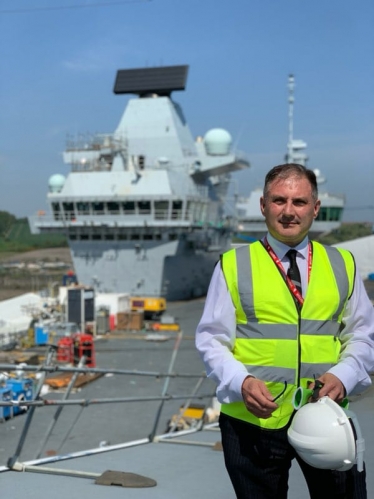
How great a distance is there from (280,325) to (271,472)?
0.46 metres

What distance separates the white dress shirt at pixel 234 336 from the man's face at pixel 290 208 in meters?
0.05

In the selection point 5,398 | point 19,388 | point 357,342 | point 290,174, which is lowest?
point 19,388

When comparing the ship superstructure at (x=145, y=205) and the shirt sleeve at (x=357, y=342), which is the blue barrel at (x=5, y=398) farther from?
the ship superstructure at (x=145, y=205)

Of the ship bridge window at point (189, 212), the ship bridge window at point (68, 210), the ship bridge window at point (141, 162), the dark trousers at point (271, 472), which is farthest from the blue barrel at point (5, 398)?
the ship bridge window at point (141, 162)

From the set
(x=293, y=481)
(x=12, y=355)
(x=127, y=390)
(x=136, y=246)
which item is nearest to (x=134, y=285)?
(x=136, y=246)

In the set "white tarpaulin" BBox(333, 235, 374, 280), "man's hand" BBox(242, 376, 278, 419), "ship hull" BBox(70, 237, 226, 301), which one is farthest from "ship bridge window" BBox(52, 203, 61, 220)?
"man's hand" BBox(242, 376, 278, 419)

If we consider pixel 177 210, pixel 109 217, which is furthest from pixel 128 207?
pixel 177 210

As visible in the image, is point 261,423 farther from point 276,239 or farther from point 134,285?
point 134,285

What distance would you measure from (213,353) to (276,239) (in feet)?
1.40

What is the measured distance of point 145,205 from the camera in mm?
32375

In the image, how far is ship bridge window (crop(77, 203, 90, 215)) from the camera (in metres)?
33.4

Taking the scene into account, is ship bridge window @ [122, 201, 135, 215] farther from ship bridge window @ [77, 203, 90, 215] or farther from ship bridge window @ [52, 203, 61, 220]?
ship bridge window @ [52, 203, 61, 220]

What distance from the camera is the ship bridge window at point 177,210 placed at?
32281mm

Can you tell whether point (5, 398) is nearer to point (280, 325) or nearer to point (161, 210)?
point (280, 325)
